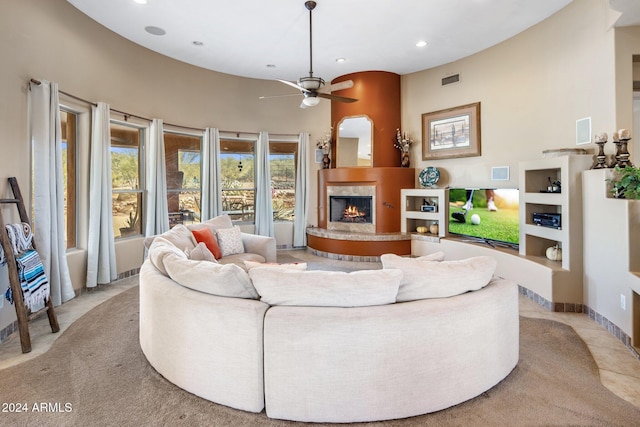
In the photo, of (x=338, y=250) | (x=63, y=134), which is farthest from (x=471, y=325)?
(x=63, y=134)

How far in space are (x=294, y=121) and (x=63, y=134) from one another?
12.5ft

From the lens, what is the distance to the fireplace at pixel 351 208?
6223 millimetres

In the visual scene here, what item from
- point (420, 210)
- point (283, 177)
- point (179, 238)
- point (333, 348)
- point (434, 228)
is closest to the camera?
point (333, 348)

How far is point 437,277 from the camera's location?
2061mm

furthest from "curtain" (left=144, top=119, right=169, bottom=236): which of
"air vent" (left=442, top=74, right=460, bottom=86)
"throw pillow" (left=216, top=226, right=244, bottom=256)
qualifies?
"air vent" (left=442, top=74, right=460, bottom=86)

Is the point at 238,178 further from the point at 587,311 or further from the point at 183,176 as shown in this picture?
the point at 587,311

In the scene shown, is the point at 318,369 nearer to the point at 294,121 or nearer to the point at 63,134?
the point at 63,134

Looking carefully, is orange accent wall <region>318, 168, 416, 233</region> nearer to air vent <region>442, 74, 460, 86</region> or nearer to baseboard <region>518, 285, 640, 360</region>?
air vent <region>442, 74, 460, 86</region>

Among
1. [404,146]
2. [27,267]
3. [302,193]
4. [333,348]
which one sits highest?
[404,146]

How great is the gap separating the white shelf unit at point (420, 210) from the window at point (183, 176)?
3.65 metres

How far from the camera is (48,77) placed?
3.60 meters

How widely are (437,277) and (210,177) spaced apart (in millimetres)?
4885

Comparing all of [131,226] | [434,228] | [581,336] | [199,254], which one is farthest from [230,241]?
[581,336]

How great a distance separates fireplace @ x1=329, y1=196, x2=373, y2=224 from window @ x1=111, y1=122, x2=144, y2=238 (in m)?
3.26
